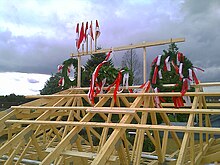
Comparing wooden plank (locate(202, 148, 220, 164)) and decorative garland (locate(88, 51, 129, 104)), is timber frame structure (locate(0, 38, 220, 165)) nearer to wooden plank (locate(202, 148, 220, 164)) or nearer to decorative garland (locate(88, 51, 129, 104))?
wooden plank (locate(202, 148, 220, 164))

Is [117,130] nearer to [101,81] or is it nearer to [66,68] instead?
[101,81]

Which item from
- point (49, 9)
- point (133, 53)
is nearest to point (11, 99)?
point (133, 53)

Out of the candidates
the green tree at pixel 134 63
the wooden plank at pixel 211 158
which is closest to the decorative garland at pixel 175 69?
the wooden plank at pixel 211 158

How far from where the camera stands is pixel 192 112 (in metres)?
3.54

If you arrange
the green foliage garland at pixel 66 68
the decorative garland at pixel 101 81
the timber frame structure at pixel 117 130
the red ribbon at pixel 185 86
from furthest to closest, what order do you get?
the green foliage garland at pixel 66 68 → the decorative garland at pixel 101 81 → the red ribbon at pixel 185 86 → the timber frame structure at pixel 117 130

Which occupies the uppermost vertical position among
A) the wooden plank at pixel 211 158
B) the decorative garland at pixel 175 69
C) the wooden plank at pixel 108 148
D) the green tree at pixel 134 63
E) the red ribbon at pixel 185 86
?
the green tree at pixel 134 63

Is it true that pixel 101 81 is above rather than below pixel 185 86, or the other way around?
above

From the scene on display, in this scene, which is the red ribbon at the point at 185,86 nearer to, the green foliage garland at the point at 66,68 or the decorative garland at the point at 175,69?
the decorative garland at the point at 175,69

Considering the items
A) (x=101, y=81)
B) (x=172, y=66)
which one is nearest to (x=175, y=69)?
(x=172, y=66)

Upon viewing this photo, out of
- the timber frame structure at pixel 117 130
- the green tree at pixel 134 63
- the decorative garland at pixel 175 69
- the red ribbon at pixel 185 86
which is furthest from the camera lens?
the green tree at pixel 134 63

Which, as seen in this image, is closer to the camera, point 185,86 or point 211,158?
point 185,86

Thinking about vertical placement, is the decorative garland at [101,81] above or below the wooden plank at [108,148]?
above

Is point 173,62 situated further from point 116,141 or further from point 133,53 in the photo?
point 133,53

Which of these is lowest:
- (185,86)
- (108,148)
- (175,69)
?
(108,148)
